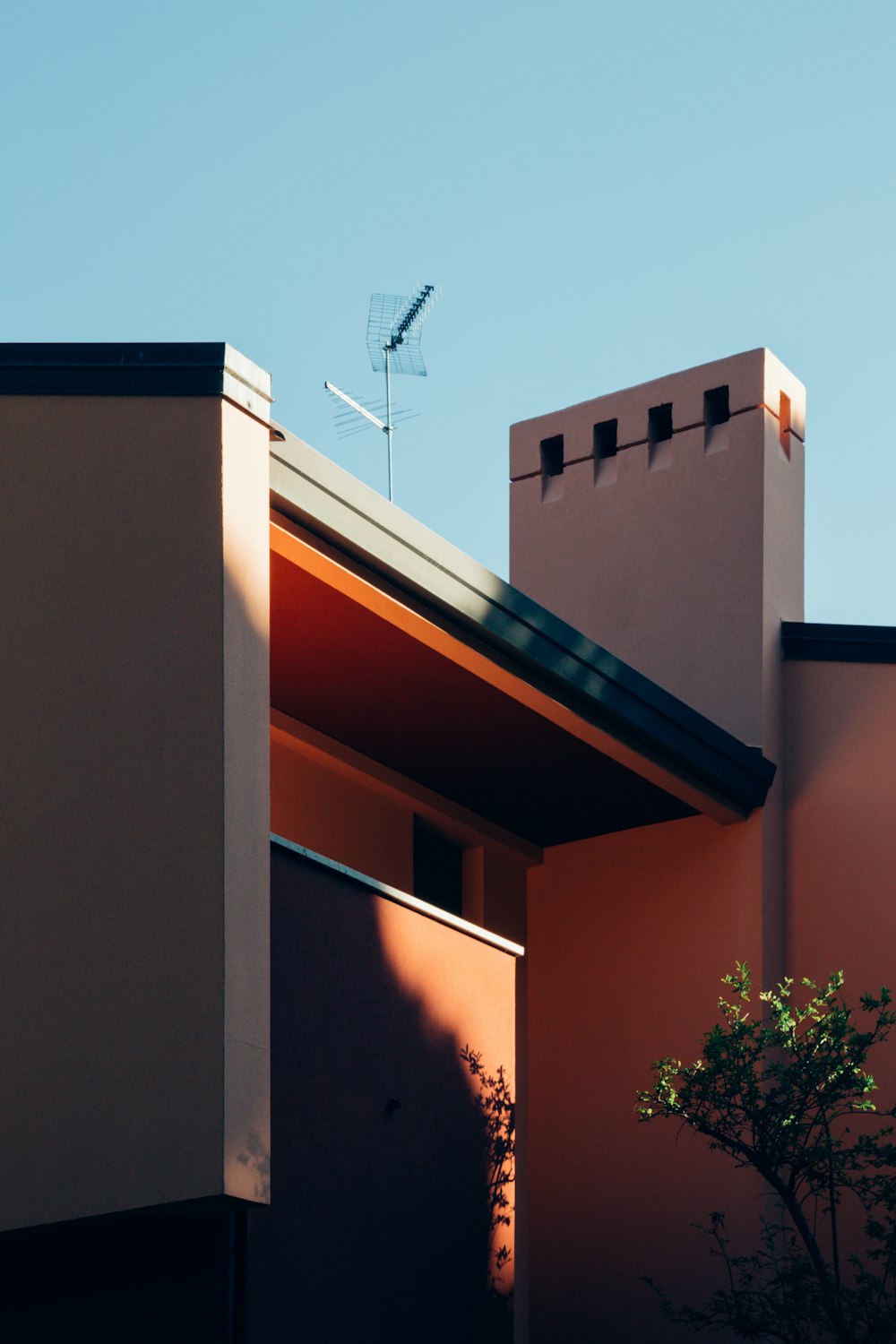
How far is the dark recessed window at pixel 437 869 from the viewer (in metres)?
14.9

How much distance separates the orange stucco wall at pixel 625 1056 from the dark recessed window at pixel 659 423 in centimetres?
336

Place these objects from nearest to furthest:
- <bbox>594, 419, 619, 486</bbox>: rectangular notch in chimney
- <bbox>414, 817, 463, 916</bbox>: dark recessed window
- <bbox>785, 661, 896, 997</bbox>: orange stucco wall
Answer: <bbox>785, 661, 896, 997</bbox>: orange stucco wall
<bbox>414, 817, 463, 916</bbox>: dark recessed window
<bbox>594, 419, 619, 486</bbox>: rectangular notch in chimney

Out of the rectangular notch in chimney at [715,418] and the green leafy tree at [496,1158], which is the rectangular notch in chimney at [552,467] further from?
the green leafy tree at [496,1158]

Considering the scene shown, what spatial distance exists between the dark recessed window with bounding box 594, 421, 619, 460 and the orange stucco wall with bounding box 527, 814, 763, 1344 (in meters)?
3.38

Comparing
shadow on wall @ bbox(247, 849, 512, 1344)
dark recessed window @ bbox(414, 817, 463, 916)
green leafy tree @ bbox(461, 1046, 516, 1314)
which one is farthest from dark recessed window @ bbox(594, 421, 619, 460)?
shadow on wall @ bbox(247, 849, 512, 1344)

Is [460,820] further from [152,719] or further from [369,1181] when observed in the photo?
[152,719]

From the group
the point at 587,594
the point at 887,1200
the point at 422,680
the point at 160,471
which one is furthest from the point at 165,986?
the point at 587,594

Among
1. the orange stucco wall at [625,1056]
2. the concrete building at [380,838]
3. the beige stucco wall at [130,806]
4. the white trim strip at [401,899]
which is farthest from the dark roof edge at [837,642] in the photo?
the beige stucco wall at [130,806]

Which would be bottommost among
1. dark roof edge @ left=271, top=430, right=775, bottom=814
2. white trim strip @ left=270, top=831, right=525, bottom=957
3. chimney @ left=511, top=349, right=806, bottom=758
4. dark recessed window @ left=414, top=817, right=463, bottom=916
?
white trim strip @ left=270, top=831, right=525, bottom=957

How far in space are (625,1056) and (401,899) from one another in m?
4.44

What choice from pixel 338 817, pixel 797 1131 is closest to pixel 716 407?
pixel 338 817

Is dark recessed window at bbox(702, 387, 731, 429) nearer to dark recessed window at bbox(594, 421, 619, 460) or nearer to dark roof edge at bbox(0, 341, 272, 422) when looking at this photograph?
dark recessed window at bbox(594, 421, 619, 460)

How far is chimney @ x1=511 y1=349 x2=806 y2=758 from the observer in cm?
1460

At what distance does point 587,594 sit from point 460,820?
89.8 inches
